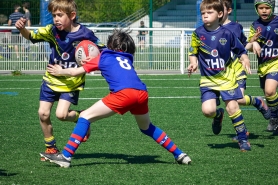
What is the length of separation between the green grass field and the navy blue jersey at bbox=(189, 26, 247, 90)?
810mm

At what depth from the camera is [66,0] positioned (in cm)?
707

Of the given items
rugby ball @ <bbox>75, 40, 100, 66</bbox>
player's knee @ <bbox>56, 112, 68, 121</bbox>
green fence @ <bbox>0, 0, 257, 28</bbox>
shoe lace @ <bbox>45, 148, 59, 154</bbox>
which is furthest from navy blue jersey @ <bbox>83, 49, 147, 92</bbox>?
green fence @ <bbox>0, 0, 257, 28</bbox>

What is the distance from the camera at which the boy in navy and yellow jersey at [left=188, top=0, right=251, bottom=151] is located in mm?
7461

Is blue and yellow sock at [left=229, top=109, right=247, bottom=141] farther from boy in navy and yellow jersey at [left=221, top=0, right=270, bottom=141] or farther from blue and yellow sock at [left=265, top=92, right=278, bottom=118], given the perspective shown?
blue and yellow sock at [left=265, top=92, right=278, bottom=118]

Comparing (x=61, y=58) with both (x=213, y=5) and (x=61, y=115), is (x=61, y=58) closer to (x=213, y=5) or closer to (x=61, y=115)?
(x=61, y=115)

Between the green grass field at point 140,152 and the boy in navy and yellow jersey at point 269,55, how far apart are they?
1.52 ft

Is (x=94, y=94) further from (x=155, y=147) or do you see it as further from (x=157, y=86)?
(x=155, y=147)

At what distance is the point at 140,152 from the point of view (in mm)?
7336

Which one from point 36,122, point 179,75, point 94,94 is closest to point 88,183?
point 36,122

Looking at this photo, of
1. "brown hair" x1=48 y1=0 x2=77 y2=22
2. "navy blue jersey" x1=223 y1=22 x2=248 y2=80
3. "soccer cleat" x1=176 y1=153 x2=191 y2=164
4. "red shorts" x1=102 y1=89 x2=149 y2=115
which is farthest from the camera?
"navy blue jersey" x1=223 y1=22 x2=248 y2=80

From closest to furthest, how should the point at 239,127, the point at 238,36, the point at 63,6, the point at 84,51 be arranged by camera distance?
the point at 84,51
the point at 63,6
the point at 239,127
the point at 238,36

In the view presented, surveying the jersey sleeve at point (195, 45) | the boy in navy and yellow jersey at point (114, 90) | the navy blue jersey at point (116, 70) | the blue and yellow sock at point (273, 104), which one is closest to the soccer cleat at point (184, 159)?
the boy in navy and yellow jersey at point (114, 90)

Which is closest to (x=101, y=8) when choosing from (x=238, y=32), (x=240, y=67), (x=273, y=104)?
(x=273, y=104)

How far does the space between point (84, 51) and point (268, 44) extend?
11.2 feet
